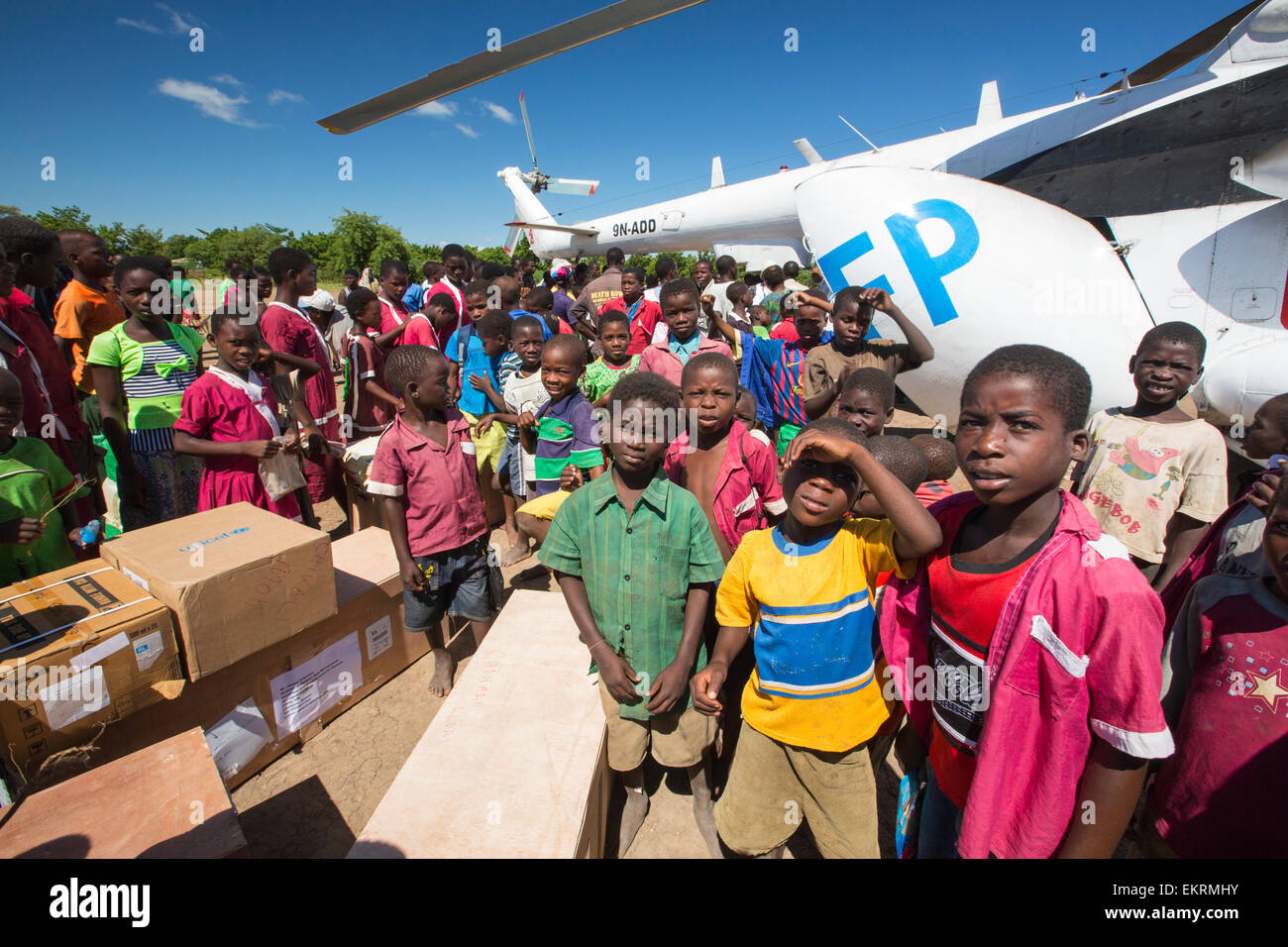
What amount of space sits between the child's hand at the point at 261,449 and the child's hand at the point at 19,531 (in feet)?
2.88

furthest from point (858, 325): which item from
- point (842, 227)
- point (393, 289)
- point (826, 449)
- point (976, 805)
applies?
point (393, 289)

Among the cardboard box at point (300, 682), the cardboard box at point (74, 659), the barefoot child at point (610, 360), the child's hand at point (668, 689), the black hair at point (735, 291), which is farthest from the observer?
the black hair at point (735, 291)

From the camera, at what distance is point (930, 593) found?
145 cm

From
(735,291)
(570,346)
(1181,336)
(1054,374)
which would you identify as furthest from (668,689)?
(735,291)

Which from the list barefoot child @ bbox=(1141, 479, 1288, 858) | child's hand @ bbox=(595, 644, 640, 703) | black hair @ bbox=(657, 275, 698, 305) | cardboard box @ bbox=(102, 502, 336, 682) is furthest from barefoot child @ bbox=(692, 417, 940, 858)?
black hair @ bbox=(657, 275, 698, 305)

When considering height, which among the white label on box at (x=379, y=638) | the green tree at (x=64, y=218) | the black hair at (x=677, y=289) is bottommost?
the white label on box at (x=379, y=638)

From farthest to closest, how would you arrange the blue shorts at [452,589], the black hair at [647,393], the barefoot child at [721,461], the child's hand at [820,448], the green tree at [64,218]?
the green tree at [64,218] < the blue shorts at [452,589] < the barefoot child at [721,461] < the black hair at [647,393] < the child's hand at [820,448]

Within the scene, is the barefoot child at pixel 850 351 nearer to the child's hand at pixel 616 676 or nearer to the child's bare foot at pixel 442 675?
the child's hand at pixel 616 676

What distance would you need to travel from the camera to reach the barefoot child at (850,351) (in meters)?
3.62

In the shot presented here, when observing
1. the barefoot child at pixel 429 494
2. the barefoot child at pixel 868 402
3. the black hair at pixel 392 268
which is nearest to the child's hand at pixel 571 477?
the barefoot child at pixel 429 494

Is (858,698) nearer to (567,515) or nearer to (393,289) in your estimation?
(567,515)

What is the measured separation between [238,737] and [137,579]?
0.81m

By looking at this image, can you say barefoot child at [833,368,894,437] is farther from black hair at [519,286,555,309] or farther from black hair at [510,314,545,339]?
black hair at [519,286,555,309]
